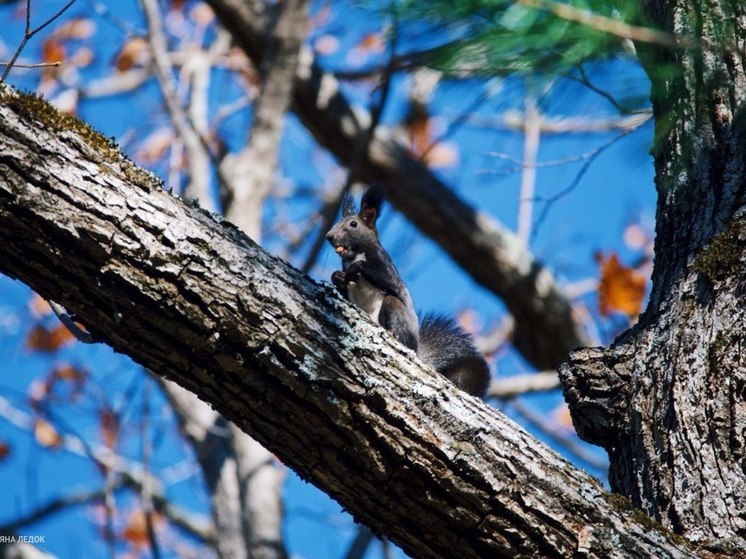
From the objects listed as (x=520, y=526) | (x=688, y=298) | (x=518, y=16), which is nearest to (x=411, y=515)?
(x=520, y=526)

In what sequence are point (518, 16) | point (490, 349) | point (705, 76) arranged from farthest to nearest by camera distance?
point (490, 349)
point (705, 76)
point (518, 16)

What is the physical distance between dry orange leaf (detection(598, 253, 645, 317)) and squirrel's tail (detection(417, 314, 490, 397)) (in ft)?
5.62

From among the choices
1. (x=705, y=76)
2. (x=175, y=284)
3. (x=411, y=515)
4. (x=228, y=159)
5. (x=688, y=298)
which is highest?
(x=228, y=159)

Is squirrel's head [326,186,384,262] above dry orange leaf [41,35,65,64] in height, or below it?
below

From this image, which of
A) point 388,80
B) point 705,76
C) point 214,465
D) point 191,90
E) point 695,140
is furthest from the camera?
point 191,90

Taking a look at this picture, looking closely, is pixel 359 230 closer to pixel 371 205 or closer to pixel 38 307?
pixel 371 205

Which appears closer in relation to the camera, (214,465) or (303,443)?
(303,443)

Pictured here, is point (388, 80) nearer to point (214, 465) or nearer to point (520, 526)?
point (214, 465)

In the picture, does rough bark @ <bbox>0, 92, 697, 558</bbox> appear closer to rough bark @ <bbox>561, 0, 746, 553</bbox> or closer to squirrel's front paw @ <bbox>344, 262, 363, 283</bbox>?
rough bark @ <bbox>561, 0, 746, 553</bbox>

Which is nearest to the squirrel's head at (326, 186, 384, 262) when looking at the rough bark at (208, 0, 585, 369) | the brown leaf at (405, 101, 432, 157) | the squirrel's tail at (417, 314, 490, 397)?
the squirrel's tail at (417, 314, 490, 397)

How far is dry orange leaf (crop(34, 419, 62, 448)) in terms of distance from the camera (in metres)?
5.98

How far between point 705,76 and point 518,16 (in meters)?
0.70

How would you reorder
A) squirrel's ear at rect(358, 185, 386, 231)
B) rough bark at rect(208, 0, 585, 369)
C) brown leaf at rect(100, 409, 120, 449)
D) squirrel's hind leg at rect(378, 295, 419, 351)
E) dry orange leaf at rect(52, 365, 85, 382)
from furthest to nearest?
dry orange leaf at rect(52, 365, 85, 382), rough bark at rect(208, 0, 585, 369), brown leaf at rect(100, 409, 120, 449), squirrel's ear at rect(358, 185, 386, 231), squirrel's hind leg at rect(378, 295, 419, 351)

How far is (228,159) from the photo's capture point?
5230 mm
